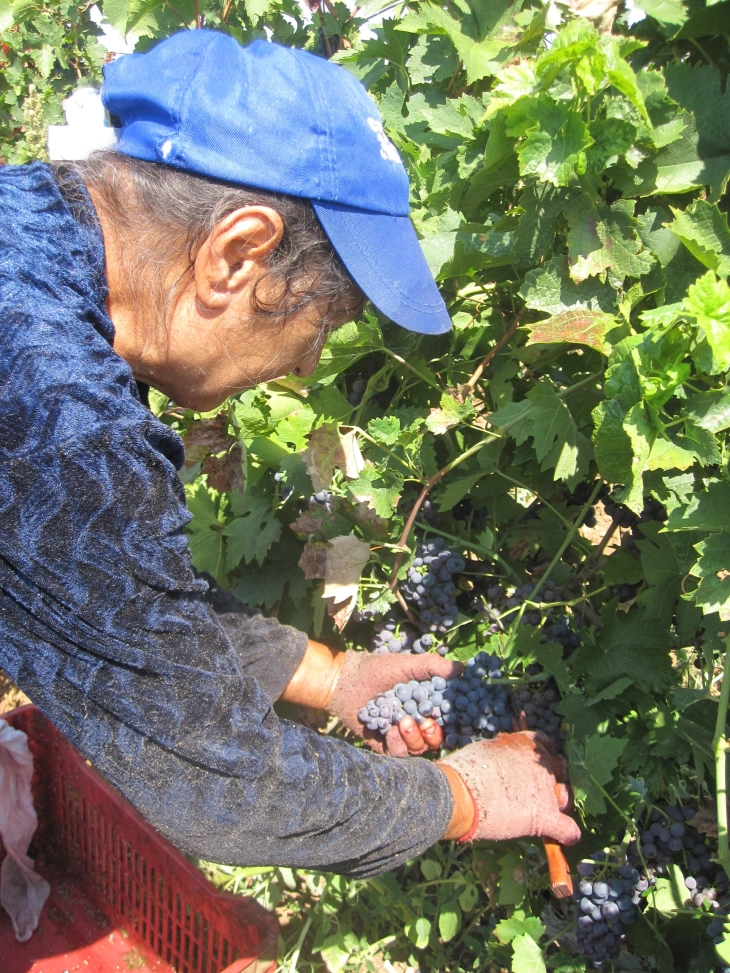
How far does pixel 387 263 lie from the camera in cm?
166

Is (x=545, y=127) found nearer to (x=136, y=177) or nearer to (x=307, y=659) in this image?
(x=136, y=177)

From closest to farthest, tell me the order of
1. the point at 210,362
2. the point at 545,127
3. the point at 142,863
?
the point at 545,127
the point at 210,362
the point at 142,863

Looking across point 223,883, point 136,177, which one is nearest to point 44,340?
point 136,177

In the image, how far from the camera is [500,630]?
222 centimetres

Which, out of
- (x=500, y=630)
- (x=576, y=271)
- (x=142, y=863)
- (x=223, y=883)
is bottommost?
(x=223, y=883)

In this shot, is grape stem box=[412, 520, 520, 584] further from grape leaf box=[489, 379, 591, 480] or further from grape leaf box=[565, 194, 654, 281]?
grape leaf box=[565, 194, 654, 281]

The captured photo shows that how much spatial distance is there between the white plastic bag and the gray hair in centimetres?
210

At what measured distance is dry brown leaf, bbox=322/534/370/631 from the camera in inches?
86.2

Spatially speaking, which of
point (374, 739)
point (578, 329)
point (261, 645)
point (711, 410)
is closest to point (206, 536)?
point (261, 645)

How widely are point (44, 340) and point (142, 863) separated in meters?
2.04

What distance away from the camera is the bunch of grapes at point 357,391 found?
237 centimetres

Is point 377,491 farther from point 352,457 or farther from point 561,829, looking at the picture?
point 561,829

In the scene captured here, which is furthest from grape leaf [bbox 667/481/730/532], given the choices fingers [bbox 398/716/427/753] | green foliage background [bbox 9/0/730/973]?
fingers [bbox 398/716/427/753]

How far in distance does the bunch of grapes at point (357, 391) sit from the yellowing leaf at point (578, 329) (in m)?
0.75
